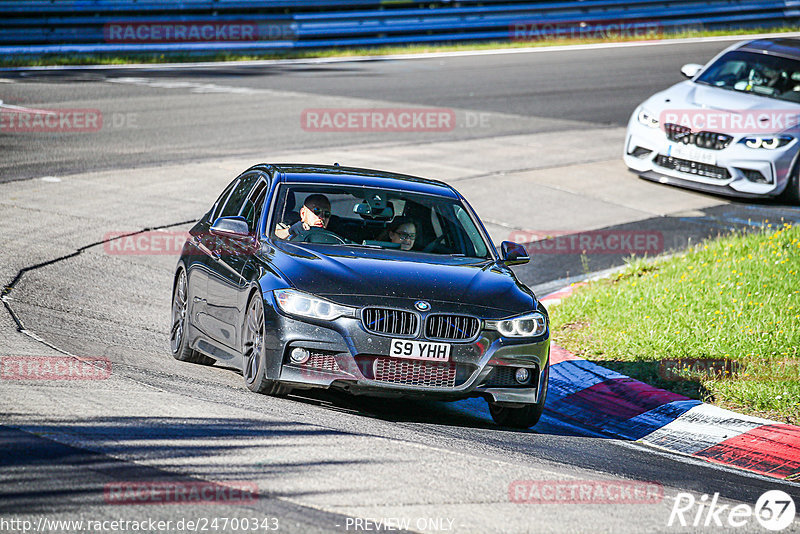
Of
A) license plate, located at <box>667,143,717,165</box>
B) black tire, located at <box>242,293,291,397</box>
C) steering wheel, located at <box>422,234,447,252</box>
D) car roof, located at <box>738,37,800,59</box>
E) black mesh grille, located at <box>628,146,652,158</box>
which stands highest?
car roof, located at <box>738,37,800,59</box>

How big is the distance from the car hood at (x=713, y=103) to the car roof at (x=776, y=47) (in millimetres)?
1241

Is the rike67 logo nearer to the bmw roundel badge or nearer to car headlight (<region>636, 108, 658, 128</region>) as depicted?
A: the bmw roundel badge

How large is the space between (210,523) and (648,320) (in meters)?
6.11

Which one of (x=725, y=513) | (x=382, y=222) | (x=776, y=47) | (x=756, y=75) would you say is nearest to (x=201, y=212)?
(x=382, y=222)

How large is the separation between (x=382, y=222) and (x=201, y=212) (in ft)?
19.4

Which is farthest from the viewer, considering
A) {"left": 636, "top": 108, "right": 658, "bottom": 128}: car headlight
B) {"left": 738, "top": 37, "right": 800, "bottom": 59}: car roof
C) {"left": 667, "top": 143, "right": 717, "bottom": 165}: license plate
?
{"left": 738, "top": 37, "right": 800, "bottom": 59}: car roof

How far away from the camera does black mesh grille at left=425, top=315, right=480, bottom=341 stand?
685cm

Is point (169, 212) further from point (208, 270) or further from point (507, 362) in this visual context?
point (507, 362)

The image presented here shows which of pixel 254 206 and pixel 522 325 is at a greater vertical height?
pixel 254 206

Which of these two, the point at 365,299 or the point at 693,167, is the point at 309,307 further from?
the point at 693,167

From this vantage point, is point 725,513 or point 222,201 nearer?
point 725,513

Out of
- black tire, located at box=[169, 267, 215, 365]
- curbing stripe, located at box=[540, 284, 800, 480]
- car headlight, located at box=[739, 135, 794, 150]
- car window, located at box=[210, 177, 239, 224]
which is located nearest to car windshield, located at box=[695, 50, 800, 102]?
car headlight, located at box=[739, 135, 794, 150]

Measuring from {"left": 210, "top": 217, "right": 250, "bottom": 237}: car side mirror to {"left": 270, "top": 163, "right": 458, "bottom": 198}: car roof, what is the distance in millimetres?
566

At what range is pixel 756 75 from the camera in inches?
668
